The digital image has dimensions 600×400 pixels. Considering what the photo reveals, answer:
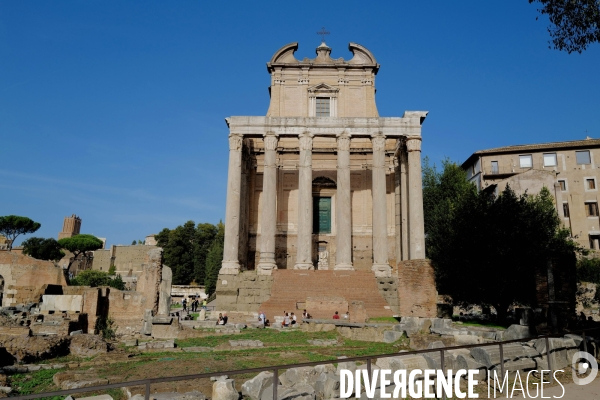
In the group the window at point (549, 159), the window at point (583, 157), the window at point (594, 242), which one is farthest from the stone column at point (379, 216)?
the window at point (594, 242)

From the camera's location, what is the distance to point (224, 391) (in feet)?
22.7

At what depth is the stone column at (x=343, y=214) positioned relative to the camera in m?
26.2

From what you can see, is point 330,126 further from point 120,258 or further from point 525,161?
point 120,258

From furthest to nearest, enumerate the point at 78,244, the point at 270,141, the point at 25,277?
the point at 78,244
the point at 270,141
the point at 25,277

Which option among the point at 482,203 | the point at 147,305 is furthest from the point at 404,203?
the point at 147,305

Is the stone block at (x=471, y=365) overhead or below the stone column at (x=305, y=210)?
below

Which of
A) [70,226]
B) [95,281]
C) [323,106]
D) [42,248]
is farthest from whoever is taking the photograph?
[70,226]

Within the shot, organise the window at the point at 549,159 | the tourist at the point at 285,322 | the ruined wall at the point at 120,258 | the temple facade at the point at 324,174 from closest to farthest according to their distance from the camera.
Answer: the tourist at the point at 285,322 < the temple facade at the point at 324,174 < the window at the point at 549,159 < the ruined wall at the point at 120,258

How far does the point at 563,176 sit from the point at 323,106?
24.7m

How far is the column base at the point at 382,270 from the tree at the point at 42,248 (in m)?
54.4

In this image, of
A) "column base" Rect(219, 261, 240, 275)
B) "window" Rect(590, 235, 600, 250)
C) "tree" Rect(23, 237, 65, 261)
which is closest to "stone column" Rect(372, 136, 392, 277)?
"column base" Rect(219, 261, 240, 275)

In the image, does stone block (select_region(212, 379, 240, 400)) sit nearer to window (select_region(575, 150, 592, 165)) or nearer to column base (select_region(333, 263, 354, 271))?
column base (select_region(333, 263, 354, 271))

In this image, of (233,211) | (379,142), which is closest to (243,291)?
(233,211)

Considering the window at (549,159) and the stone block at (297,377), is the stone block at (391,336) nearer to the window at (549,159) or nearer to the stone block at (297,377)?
the stone block at (297,377)
